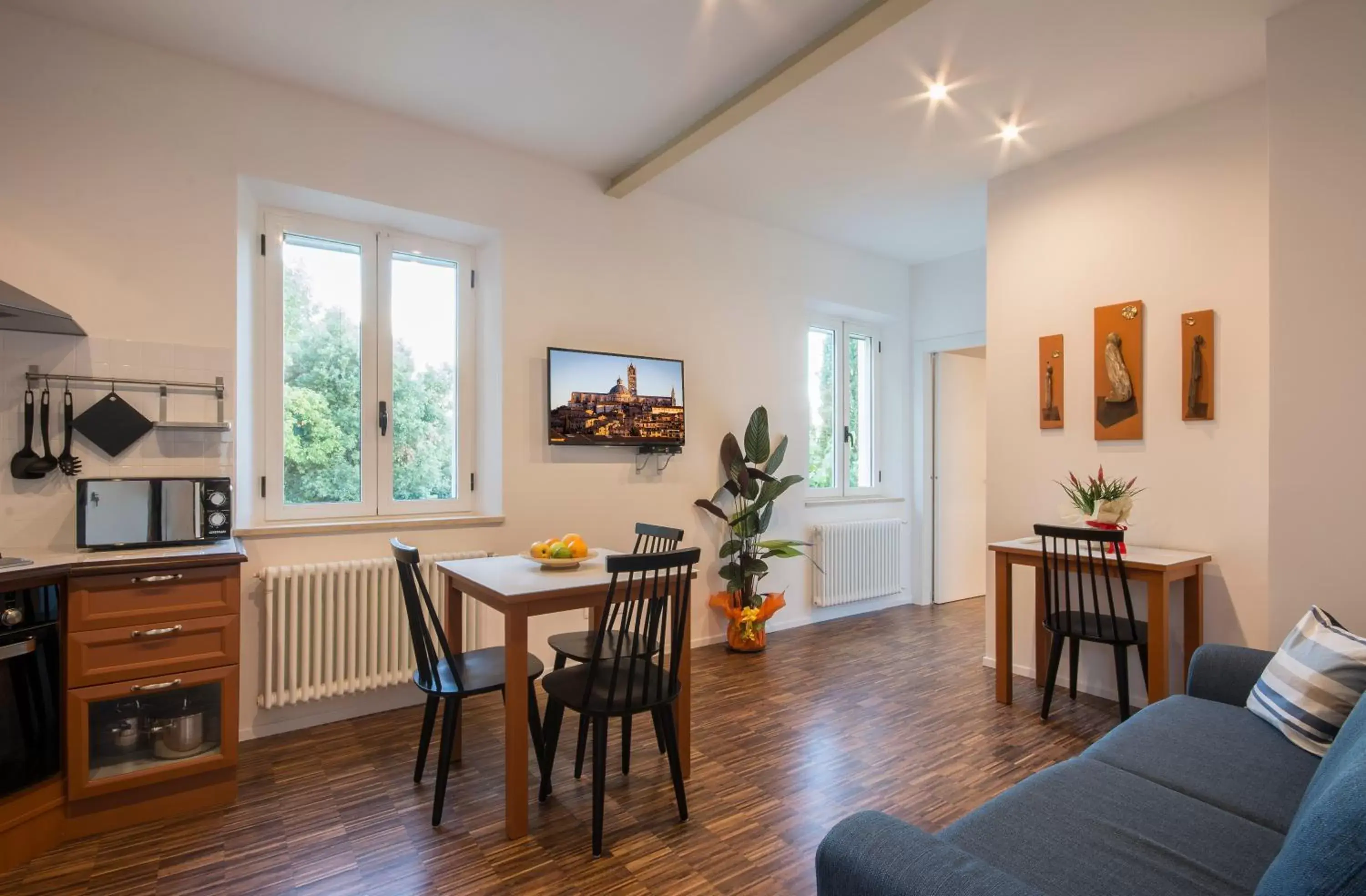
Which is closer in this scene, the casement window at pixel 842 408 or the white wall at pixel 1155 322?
the white wall at pixel 1155 322

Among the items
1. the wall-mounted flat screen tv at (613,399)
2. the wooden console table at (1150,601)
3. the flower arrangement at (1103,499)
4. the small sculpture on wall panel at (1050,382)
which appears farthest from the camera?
the wall-mounted flat screen tv at (613,399)

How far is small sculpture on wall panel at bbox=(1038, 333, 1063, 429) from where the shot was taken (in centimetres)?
370

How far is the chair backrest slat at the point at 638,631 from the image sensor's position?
84.4 inches

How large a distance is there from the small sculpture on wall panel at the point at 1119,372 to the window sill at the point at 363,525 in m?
3.24

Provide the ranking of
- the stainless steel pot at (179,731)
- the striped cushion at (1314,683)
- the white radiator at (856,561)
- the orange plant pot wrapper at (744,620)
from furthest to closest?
the white radiator at (856,561) → the orange plant pot wrapper at (744,620) → the stainless steel pot at (179,731) → the striped cushion at (1314,683)

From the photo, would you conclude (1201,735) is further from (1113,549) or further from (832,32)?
(832,32)

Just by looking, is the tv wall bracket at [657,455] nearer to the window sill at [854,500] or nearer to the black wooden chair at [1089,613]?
the window sill at [854,500]

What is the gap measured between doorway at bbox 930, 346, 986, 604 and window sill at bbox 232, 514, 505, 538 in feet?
12.8

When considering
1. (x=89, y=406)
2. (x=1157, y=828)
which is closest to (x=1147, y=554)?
(x=1157, y=828)

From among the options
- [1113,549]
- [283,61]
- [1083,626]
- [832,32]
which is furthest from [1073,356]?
[283,61]

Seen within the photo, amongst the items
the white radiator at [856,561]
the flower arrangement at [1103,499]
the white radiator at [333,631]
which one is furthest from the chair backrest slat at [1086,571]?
the white radiator at [333,631]

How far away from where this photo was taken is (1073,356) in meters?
3.65

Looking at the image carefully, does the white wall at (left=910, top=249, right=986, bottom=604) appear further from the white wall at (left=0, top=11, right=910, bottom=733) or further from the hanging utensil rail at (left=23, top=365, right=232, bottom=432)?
the hanging utensil rail at (left=23, top=365, right=232, bottom=432)

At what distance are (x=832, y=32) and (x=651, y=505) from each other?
267 centimetres
